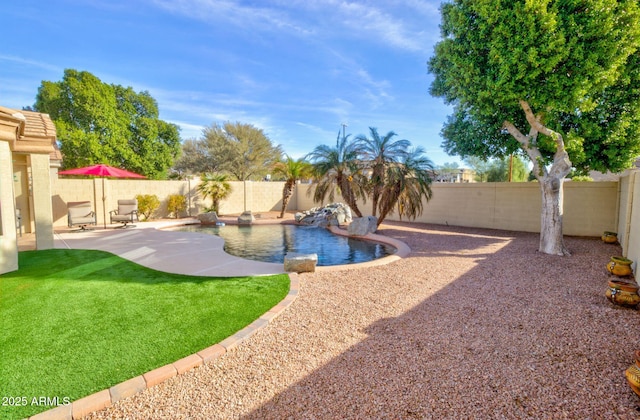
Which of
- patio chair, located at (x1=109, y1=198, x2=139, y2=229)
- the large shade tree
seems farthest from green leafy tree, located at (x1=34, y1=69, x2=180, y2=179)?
the large shade tree

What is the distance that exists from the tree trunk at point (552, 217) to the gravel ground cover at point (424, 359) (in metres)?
2.96

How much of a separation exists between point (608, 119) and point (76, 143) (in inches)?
1319

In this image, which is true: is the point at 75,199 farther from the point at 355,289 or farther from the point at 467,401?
the point at 467,401

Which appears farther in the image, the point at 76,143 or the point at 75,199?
the point at 76,143

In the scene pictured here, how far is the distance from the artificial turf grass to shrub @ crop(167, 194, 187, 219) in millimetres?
10354

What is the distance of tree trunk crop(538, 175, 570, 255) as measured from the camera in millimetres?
8547

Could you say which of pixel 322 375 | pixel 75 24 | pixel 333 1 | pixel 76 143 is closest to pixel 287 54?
pixel 333 1

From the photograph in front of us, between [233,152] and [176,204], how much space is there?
57.6 feet

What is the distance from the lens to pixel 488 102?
8.79 meters

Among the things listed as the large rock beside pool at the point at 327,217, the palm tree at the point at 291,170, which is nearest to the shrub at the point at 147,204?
the palm tree at the point at 291,170

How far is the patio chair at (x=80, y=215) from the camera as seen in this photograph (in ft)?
38.8

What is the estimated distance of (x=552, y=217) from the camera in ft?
28.5

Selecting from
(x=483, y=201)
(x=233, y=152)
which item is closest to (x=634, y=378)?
(x=483, y=201)

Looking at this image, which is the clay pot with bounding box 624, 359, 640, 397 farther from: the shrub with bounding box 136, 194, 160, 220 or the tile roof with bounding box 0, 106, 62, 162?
the shrub with bounding box 136, 194, 160, 220
